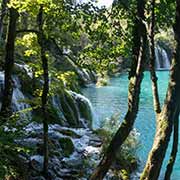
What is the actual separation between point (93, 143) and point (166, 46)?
8049 cm

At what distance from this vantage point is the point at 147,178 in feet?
21.7

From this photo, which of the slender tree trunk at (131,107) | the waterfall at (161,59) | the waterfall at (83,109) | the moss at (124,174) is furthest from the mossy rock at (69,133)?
the waterfall at (161,59)

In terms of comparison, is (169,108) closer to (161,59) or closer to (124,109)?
(124,109)

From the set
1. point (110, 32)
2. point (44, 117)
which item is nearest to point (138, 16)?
point (110, 32)

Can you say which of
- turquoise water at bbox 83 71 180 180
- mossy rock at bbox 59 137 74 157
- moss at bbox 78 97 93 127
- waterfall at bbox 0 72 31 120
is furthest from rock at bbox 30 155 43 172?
moss at bbox 78 97 93 127

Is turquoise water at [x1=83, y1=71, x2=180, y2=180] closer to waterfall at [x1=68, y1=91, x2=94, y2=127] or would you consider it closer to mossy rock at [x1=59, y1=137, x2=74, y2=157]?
waterfall at [x1=68, y1=91, x2=94, y2=127]

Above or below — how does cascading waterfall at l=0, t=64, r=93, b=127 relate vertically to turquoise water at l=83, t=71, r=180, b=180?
above

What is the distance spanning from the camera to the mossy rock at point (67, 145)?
14531mm

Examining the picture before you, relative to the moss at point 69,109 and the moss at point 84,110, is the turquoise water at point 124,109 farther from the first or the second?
the moss at point 69,109

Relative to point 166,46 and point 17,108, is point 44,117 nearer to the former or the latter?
point 17,108

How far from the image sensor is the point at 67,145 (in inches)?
587

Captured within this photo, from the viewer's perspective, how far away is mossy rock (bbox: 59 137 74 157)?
1453cm

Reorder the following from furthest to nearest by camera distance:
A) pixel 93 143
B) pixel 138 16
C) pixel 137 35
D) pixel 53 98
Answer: pixel 53 98 < pixel 93 143 < pixel 137 35 < pixel 138 16

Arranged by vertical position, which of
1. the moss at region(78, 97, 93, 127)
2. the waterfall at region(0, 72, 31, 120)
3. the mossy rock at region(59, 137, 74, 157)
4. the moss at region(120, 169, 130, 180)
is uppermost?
the waterfall at region(0, 72, 31, 120)
